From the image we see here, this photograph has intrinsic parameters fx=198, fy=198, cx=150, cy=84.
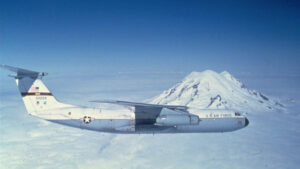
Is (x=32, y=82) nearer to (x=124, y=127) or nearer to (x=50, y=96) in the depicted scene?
(x=50, y=96)

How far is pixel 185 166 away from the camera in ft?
70.5

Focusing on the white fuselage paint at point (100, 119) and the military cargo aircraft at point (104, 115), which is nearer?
the military cargo aircraft at point (104, 115)

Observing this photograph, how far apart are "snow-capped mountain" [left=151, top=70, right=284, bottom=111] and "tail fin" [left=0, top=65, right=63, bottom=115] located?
39663 mm

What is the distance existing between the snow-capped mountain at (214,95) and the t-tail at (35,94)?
130 ft

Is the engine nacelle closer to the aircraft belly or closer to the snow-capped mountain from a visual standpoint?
the aircraft belly

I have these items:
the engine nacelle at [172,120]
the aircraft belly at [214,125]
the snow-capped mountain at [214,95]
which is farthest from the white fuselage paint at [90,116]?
the snow-capped mountain at [214,95]

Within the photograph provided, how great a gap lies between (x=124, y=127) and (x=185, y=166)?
12.5 metres

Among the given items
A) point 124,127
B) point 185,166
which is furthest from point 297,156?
point 124,127

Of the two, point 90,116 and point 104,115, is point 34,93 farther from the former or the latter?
point 104,115

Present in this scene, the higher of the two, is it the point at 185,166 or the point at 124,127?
the point at 124,127

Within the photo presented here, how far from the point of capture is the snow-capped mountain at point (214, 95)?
166 ft

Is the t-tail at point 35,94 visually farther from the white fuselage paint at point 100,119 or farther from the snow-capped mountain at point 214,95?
the snow-capped mountain at point 214,95

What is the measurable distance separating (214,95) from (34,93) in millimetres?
47572

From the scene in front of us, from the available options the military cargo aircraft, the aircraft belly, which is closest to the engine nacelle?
the military cargo aircraft
